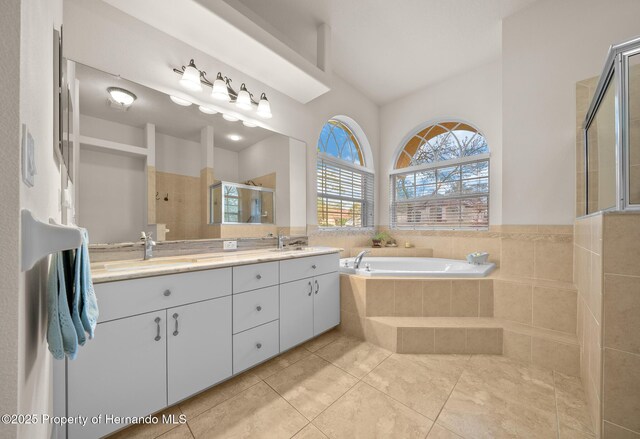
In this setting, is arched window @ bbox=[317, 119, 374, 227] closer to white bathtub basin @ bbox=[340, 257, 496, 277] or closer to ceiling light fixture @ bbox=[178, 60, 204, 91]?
white bathtub basin @ bbox=[340, 257, 496, 277]

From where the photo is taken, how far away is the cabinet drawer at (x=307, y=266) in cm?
196

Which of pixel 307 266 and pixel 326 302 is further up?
pixel 307 266

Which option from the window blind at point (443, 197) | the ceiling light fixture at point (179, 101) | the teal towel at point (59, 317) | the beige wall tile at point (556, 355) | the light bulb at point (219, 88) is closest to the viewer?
the teal towel at point (59, 317)

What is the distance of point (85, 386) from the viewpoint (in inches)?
44.2

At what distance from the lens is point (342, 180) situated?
11.7ft

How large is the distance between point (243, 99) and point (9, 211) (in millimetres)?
2095

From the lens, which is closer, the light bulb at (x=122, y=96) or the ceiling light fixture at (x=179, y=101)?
the light bulb at (x=122, y=96)

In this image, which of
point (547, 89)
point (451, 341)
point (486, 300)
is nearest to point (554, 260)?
point (486, 300)

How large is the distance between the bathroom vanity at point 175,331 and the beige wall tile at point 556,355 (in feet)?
6.04

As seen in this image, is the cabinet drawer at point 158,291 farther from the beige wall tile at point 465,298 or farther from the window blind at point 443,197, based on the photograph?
the window blind at point 443,197

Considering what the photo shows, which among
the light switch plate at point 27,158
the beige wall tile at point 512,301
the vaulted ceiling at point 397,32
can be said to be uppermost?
the vaulted ceiling at point 397,32

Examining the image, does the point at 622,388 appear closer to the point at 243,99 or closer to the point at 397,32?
the point at 243,99

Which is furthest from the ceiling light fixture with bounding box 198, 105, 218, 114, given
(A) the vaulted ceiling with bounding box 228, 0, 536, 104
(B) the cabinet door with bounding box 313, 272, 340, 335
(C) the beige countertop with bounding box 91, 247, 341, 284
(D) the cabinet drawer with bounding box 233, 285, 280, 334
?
(B) the cabinet door with bounding box 313, 272, 340, 335

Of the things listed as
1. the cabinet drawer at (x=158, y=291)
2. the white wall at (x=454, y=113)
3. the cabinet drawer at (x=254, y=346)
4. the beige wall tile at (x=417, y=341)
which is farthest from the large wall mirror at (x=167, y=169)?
the white wall at (x=454, y=113)
